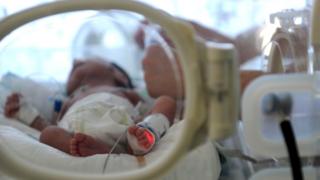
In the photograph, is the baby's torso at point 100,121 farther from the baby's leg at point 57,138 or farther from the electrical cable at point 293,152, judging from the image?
the electrical cable at point 293,152

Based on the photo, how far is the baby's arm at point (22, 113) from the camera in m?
1.14

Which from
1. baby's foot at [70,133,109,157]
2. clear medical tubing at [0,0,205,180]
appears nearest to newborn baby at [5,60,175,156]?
baby's foot at [70,133,109,157]

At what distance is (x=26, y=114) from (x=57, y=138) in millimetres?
399

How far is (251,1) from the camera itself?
1.86m

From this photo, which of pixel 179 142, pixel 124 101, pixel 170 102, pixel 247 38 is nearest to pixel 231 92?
pixel 179 142

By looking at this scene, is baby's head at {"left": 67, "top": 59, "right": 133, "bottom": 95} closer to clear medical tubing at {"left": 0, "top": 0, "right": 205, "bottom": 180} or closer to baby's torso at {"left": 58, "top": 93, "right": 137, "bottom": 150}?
baby's torso at {"left": 58, "top": 93, "right": 137, "bottom": 150}

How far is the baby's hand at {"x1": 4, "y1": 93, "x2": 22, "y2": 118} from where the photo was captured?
3.72 feet

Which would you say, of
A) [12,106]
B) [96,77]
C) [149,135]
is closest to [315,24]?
[149,135]

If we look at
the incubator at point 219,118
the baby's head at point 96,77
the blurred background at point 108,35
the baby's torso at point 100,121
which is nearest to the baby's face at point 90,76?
the baby's head at point 96,77

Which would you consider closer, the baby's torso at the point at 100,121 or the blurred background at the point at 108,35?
the baby's torso at the point at 100,121

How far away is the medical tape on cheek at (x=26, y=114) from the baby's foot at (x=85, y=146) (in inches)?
16.9

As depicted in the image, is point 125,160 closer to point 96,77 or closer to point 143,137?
point 143,137

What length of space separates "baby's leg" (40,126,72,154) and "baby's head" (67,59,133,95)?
1.89 ft

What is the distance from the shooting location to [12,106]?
1.15m
